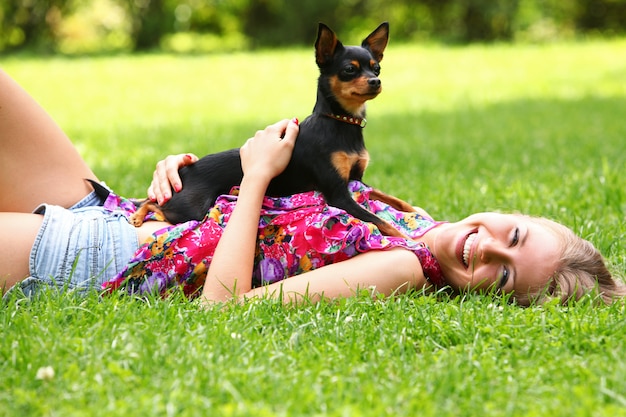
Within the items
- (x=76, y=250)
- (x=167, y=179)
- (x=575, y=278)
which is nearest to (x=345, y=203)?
(x=167, y=179)

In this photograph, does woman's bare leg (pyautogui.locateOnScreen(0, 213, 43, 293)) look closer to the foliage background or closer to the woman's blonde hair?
the woman's blonde hair

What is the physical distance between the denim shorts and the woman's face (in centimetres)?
139

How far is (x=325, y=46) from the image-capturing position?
3.82 metres

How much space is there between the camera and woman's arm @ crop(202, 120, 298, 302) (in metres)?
3.21

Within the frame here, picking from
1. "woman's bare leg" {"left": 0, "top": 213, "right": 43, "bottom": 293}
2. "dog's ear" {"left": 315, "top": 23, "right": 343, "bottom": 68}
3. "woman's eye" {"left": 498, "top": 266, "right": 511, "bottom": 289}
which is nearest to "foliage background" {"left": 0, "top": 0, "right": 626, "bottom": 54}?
"dog's ear" {"left": 315, "top": 23, "right": 343, "bottom": 68}

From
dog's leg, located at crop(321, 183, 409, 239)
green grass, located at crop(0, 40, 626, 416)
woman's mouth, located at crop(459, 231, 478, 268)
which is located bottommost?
green grass, located at crop(0, 40, 626, 416)

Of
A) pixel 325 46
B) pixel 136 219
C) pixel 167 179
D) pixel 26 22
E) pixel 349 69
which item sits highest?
pixel 26 22

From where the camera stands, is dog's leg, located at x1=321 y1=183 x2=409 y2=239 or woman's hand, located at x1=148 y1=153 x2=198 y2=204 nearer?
dog's leg, located at x1=321 y1=183 x2=409 y2=239

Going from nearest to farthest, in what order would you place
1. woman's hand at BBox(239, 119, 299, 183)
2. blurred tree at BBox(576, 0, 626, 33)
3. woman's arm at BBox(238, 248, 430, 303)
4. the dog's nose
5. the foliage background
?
woman's arm at BBox(238, 248, 430, 303)
woman's hand at BBox(239, 119, 299, 183)
the dog's nose
the foliage background
blurred tree at BBox(576, 0, 626, 33)

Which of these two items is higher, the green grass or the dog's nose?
the dog's nose

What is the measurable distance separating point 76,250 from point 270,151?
3.11 feet

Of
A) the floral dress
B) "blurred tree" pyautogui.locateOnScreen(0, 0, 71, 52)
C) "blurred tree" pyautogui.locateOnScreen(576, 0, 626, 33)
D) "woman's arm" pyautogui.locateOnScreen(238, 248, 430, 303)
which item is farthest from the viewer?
"blurred tree" pyautogui.locateOnScreen(576, 0, 626, 33)

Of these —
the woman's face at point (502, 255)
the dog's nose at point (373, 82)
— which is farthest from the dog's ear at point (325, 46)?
the woman's face at point (502, 255)

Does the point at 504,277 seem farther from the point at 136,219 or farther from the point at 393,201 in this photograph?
the point at 136,219
